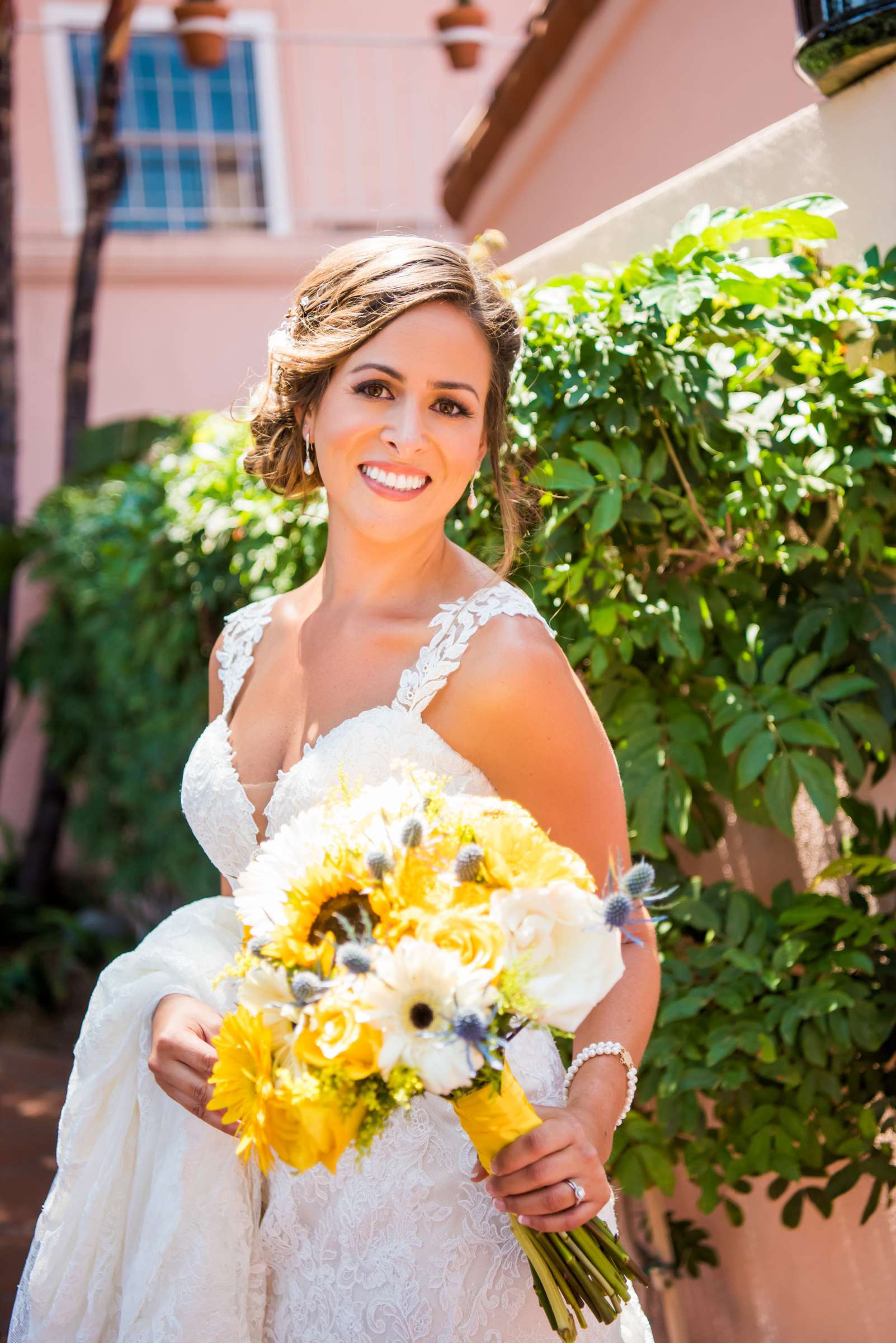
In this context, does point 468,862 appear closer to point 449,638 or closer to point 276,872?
point 276,872

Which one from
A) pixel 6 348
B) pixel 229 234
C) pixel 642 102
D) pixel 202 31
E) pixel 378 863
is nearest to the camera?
pixel 378 863

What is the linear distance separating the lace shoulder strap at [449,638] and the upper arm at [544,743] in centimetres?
3

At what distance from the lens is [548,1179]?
157 cm

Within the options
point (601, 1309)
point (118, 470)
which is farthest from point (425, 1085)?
point (118, 470)

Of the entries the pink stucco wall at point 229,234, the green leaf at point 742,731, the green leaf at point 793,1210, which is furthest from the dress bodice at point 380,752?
the pink stucco wall at point 229,234

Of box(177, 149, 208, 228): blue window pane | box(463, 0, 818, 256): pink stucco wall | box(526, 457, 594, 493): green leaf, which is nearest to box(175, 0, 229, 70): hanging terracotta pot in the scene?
box(177, 149, 208, 228): blue window pane

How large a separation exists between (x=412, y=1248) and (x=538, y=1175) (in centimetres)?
36

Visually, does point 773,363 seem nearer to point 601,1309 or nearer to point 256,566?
point 256,566

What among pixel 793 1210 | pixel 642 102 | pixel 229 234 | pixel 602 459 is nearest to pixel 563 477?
pixel 602 459

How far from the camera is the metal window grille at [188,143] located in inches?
445

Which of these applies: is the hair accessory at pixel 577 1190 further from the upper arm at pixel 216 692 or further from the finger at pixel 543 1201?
the upper arm at pixel 216 692

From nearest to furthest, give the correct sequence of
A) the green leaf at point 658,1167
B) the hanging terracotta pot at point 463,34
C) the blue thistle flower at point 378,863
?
1. the blue thistle flower at point 378,863
2. the green leaf at point 658,1167
3. the hanging terracotta pot at point 463,34

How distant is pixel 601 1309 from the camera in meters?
1.62

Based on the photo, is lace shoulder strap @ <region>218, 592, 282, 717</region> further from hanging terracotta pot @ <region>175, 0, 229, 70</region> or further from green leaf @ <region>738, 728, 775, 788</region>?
hanging terracotta pot @ <region>175, 0, 229, 70</region>
